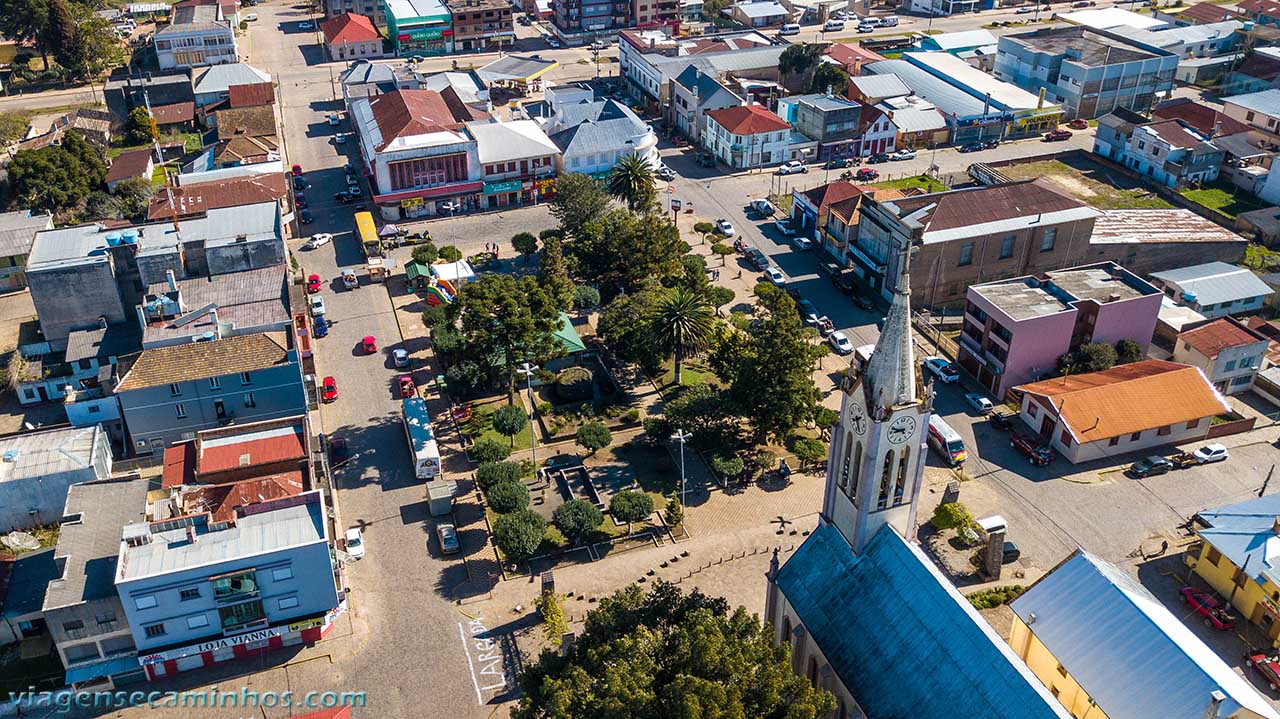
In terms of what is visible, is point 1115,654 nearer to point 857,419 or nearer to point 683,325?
point 857,419

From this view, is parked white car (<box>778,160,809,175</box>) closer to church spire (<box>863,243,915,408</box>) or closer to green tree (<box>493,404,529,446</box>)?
green tree (<box>493,404,529,446</box>)

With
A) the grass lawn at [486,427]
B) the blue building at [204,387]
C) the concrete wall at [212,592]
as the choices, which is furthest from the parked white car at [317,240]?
the concrete wall at [212,592]

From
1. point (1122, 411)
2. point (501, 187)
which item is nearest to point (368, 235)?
point (501, 187)

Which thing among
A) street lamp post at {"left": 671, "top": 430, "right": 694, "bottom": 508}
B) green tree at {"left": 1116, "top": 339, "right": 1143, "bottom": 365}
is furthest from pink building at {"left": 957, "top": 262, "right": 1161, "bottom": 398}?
street lamp post at {"left": 671, "top": 430, "right": 694, "bottom": 508}

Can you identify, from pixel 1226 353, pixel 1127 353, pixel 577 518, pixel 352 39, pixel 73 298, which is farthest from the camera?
pixel 352 39

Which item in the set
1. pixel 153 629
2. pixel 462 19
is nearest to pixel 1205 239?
pixel 153 629

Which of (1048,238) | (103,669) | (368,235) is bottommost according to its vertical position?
(103,669)

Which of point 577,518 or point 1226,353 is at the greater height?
point 1226,353
